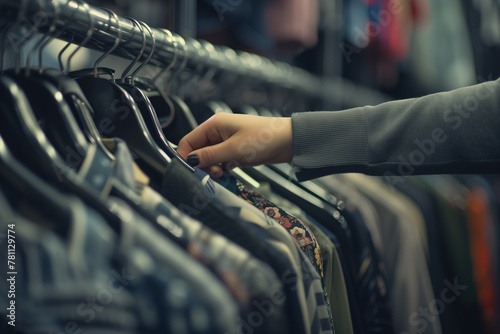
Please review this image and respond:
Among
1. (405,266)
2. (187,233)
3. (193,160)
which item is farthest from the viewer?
(405,266)

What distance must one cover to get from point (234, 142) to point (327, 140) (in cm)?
13

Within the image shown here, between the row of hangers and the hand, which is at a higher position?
the row of hangers

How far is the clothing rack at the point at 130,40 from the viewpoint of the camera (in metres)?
0.66

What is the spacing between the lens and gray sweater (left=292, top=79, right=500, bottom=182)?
824mm

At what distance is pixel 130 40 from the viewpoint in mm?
784

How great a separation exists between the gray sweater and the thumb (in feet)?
0.34

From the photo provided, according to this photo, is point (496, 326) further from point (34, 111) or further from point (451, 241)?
point (34, 111)

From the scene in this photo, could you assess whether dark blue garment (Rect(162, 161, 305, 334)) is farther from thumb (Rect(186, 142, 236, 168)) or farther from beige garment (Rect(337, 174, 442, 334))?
beige garment (Rect(337, 174, 442, 334))

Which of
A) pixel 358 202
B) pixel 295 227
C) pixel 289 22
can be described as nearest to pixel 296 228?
pixel 295 227

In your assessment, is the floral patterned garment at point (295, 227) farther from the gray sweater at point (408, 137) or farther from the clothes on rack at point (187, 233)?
the gray sweater at point (408, 137)

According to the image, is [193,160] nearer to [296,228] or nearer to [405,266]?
[296,228]

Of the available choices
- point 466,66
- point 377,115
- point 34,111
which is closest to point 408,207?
point 377,115

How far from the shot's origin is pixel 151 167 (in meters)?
0.67

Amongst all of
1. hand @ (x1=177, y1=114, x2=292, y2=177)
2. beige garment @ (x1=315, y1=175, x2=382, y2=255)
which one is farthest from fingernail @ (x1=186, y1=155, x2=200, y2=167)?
beige garment @ (x1=315, y1=175, x2=382, y2=255)
